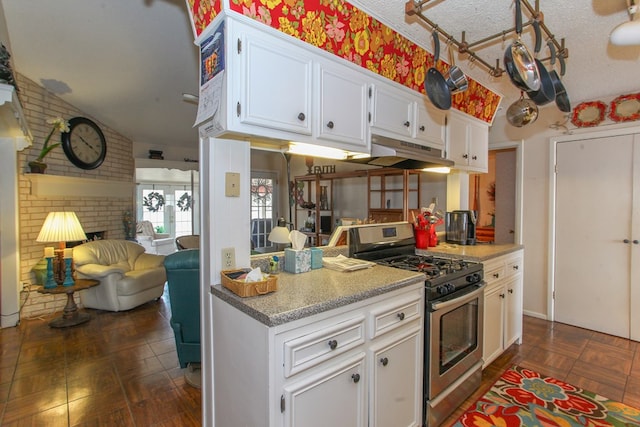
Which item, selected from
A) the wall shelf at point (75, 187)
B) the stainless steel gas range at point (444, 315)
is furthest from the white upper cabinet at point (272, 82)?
the wall shelf at point (75, 187)

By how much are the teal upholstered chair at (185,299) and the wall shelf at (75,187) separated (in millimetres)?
2594

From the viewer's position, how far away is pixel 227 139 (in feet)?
5.19

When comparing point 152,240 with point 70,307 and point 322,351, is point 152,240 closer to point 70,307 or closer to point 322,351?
point 70,307

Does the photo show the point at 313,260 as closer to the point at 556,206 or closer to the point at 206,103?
the point at 206,103

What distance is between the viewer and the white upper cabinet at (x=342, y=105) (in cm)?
168

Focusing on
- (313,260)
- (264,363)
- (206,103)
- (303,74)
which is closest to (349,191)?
(313,260)

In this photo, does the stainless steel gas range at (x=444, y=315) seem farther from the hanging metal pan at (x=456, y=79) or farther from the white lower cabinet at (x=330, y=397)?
the hanging metal pan at (x=456, y=79)

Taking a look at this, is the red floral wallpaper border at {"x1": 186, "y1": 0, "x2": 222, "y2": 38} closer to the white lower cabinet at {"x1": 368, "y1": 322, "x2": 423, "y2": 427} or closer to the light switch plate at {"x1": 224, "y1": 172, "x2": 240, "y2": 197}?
the light switch plate at {"x1": 224, "y1": 172, "x2": 240, "y2": 197}

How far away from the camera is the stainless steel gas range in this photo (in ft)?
5.99

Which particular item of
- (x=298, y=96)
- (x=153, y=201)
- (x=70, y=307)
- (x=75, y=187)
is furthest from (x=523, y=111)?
(x=153, y=201)

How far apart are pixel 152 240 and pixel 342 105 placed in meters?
5.99

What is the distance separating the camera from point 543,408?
2.07 m

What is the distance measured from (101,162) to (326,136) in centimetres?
437

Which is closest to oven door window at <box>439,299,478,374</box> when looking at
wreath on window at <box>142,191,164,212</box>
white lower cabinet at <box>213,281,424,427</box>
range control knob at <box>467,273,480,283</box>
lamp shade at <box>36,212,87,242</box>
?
range control knob at <box>467,273,480,283</box>
